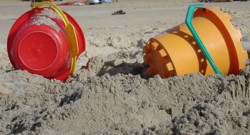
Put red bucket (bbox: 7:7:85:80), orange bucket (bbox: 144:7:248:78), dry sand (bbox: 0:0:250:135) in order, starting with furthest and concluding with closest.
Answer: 1. red bucket (bbox: 7:7:85:80)
2. orange bucket (bbox: 144:7:248:78)
3. dry sand (bbox: 0:0:250:135)

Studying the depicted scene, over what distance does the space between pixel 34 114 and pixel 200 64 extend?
4.35 feet

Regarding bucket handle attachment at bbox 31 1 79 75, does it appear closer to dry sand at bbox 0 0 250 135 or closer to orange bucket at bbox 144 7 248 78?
dry sand at bbox 0 0 250 135

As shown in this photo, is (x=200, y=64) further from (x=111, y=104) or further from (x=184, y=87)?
(x=111, y=104)

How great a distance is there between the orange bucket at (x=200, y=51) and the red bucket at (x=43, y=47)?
935 millimetres

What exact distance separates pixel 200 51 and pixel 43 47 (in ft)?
4.73

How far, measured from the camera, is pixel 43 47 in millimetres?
3986

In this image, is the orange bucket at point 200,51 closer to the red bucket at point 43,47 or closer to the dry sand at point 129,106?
the dry sand at point 129,106

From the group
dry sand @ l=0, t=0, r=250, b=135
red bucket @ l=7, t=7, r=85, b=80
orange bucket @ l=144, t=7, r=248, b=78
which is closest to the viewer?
dry sand @ l=0, t=0, r=250, b=135

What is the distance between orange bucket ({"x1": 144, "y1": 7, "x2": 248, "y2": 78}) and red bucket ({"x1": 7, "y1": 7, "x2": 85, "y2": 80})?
3.07 ft

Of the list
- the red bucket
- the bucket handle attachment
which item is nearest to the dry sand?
the red bucket

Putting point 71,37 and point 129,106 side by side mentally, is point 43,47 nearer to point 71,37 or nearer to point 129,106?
point 71,37

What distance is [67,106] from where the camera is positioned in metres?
2.82

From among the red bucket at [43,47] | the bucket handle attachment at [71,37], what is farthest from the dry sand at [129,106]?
the bucket handle attachment at [71,37]

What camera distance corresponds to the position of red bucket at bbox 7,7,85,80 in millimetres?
3973
